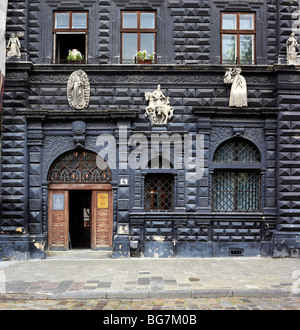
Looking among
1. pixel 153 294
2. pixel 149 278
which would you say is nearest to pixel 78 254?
pixel 149 278

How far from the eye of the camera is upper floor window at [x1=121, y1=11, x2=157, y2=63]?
12.9m

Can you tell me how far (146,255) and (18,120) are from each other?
6.00 m

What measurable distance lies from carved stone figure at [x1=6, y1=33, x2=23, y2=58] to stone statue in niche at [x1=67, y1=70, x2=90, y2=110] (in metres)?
1.86

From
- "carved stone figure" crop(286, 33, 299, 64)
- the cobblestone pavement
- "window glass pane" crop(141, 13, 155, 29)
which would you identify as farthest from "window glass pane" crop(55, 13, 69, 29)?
the cobblestone pavement

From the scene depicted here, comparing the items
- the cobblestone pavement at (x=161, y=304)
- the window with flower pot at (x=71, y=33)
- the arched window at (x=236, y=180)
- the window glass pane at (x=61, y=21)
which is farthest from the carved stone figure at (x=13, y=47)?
the cobblestone pavement at (x=161, y=304)

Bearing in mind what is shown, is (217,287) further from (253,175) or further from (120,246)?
(253,175)

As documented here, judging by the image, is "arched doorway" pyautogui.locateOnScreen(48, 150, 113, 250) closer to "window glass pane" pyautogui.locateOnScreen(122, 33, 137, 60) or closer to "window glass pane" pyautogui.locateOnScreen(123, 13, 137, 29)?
"window glass pane" pyautogui.locateOnScreen(122, 33, 137, 60)

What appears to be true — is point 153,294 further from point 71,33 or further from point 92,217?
point 71,33

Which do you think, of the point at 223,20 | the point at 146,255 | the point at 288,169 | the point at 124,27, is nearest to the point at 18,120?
the point at 124,27

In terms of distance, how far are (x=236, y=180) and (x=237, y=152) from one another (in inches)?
36.7

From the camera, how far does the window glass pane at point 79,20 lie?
12969 mm
